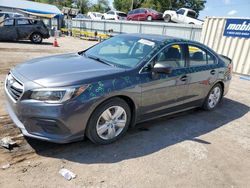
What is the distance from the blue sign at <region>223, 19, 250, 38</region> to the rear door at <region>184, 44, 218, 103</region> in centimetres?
650

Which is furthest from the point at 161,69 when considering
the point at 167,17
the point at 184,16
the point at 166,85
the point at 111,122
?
the point at 167,17

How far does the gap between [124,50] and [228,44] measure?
886 centimetres

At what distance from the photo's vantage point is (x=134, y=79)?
396 centimetres

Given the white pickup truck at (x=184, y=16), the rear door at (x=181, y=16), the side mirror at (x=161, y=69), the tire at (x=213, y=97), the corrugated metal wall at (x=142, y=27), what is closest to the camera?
the side mirror at (x=161, y=69)

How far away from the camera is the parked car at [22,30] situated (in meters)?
16.7

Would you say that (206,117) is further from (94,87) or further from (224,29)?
(224,29)

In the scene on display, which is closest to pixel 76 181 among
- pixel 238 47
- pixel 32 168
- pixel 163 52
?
pixel 32 168

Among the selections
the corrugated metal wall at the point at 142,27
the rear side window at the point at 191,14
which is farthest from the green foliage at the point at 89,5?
the rear side window at the point at 191,14

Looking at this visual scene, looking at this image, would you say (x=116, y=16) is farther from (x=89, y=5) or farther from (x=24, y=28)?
(x=89, y=5)

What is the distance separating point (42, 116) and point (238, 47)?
34.5ft

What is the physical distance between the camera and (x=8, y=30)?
16.7 meters

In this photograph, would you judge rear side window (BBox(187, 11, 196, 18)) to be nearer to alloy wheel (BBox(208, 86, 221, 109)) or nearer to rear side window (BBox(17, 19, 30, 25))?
rear side window (BBox(17, 19, 30, 25))

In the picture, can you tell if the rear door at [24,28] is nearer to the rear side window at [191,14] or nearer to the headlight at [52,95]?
the rear side window at [191,14]

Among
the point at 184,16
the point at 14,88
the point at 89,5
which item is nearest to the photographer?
the point at 14,88
